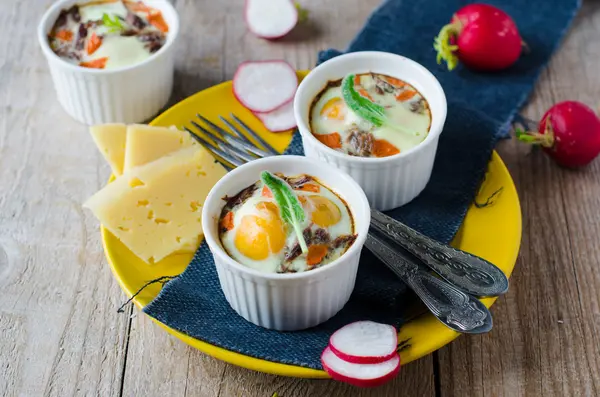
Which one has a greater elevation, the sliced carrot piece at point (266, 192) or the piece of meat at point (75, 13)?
the sliced carrot piece at point (266, 192)

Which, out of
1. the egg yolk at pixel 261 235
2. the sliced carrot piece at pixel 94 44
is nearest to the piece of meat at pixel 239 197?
the egg yolk at pixel 261 235

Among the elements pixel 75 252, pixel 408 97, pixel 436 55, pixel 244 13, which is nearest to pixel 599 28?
pixel 436 55

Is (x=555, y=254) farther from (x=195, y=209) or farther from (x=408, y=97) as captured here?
(x=195, y=209)

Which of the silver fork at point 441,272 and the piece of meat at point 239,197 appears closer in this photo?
the silver fork at point 441,272

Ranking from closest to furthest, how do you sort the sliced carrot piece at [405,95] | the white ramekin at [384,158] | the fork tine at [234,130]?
the white ramekin at [384,158], the sliced carrot piece at [405,95], the fork tine at [234,130]

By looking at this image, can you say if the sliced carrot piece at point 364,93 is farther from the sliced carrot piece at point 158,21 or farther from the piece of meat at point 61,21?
the piece of meat at point 61,21

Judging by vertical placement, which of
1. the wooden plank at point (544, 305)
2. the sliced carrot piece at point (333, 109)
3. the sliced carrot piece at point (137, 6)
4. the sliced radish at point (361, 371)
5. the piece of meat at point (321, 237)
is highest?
the piece of meat at point (321, 237)
